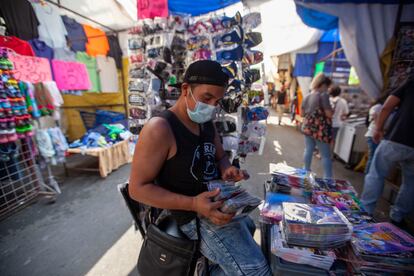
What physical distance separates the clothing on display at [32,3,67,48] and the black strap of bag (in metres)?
3.86

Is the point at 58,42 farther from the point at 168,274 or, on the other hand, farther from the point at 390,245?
the point at 390,245

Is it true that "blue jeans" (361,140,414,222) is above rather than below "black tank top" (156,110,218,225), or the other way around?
below

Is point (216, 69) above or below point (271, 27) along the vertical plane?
below

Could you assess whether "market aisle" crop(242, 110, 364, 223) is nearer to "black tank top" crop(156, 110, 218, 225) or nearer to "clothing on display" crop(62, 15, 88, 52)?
"black tank top" crop(156, 110, 218, 225)

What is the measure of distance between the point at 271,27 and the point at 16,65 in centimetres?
496

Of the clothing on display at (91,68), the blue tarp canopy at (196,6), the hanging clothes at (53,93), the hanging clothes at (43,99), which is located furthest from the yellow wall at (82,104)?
the blue tarp canopy at (196,6)

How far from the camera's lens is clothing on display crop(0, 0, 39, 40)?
96.7 inches

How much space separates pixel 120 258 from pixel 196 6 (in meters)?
2.77

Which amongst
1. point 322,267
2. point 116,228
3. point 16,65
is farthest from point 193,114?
point 16,65

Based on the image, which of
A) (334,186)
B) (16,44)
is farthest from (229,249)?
(16,44)

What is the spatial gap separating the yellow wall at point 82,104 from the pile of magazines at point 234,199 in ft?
18.1

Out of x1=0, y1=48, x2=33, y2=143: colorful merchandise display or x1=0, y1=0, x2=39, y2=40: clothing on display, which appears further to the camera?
x1=0, y1=0, x2=39, y2=40: clothing on display

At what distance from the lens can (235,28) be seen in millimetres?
1865

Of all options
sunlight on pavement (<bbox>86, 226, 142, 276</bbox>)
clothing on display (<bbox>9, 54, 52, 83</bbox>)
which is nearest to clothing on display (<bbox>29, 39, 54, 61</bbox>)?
clothing on display (<bbox>9, 54, 52, 83</bbox>)
